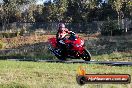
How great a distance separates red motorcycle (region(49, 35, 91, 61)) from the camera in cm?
842

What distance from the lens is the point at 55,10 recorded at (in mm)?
81312

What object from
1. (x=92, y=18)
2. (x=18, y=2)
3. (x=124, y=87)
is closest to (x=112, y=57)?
(x=124, y=87)

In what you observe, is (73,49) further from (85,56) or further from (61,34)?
(61,34)

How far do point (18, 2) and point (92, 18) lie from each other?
1726cm

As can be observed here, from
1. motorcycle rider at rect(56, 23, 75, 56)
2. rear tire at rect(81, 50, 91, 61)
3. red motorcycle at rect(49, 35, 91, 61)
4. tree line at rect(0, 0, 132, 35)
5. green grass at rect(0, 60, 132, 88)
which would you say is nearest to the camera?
red motorcycle at rect(49, 35, 91, 61)

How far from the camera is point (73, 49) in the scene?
8508 millimetres

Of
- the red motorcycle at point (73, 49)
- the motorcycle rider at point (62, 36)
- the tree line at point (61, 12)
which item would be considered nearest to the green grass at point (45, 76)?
the red motorcycle at point (73, 49)

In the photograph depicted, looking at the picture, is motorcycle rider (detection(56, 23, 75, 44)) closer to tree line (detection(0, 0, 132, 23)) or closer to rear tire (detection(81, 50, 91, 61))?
rear tire (detection(81, 50, 91, 61))

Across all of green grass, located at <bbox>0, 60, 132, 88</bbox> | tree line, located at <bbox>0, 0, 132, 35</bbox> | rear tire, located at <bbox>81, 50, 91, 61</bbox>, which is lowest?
tree line, located at <bbox>0, 0, 132, 35</bbox>

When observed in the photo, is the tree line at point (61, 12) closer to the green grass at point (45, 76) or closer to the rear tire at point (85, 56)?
the green grass at point (45, 76)

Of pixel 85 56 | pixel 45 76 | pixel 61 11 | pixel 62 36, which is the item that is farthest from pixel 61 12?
pixel 85 56

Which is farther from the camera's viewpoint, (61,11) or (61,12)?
(61,12)

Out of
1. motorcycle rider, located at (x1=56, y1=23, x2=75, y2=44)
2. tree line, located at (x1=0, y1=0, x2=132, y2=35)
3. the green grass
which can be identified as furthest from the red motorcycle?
tree line, located at (x1=0, y1=0, x2=132, y2=35)

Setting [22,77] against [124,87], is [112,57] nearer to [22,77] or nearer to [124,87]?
[22,77]
